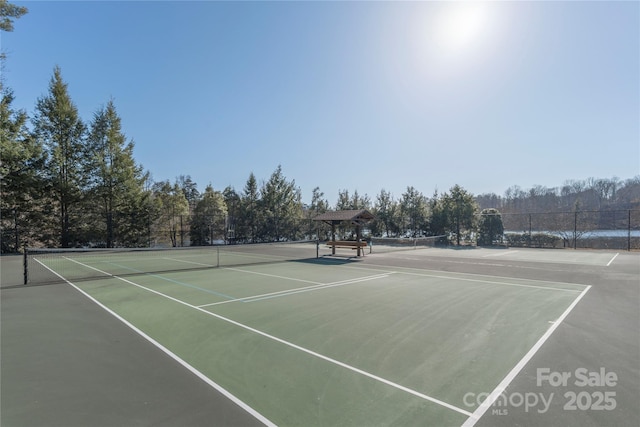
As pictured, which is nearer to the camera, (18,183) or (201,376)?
(201,376)

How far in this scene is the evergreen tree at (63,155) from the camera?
2348cm

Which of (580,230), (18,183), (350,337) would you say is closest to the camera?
(350,337)

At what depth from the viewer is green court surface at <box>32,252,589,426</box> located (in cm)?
326

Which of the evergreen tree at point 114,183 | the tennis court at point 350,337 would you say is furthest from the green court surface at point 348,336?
the evergreen tree at point 114,183

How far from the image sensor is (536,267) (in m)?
13.8

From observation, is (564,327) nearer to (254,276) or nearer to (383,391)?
(383,391)

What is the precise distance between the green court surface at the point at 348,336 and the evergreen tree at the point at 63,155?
1839cm

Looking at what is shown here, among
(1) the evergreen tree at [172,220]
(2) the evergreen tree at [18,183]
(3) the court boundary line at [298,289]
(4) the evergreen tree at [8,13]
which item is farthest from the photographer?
(1) the evergreen tree at [172,220]

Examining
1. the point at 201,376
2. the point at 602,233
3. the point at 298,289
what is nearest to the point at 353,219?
the point at 298,289

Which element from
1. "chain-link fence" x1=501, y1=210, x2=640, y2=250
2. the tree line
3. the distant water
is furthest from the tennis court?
the distant water

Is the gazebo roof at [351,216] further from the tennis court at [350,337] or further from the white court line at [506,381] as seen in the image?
the white court line at [506,381]

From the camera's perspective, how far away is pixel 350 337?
201 inches

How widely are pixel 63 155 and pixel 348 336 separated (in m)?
28.8

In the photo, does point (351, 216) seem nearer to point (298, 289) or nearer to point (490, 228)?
point (298, 289)
